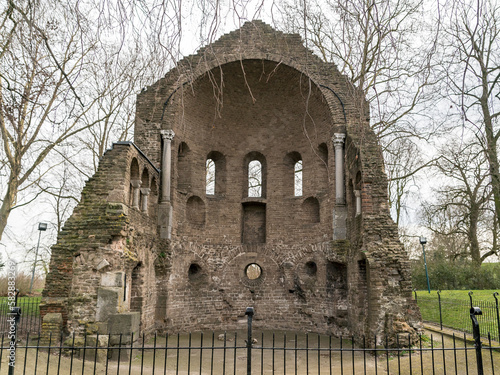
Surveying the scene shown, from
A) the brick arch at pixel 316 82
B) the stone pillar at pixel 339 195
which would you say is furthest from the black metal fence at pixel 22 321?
the stone pillar at pixel 339 195

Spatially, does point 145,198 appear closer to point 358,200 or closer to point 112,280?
point 112,280

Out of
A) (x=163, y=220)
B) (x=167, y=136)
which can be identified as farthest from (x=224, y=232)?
(x=167, y=136)

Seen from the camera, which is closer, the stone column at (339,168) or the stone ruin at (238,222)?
the stone ruin at (238,222)

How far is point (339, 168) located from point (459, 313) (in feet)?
19.4

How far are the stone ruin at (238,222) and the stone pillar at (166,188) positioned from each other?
35 millimetres

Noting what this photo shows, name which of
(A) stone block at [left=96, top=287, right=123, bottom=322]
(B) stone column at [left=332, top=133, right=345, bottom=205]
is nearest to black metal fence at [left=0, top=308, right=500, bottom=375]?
(A) stone block at [left=96, top=287, right=123, bottom=322]

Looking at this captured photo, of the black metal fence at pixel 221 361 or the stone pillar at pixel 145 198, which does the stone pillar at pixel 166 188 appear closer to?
the stone pillar at pixel 145 198

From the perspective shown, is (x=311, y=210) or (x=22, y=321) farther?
(x=311, y=210)

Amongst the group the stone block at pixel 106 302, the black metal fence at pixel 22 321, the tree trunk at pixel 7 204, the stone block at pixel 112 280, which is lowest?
the black metal fence at pixel 22 321

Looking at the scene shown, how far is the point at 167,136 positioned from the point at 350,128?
595 cm

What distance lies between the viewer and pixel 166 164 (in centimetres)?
1434

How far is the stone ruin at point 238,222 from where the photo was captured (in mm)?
10547

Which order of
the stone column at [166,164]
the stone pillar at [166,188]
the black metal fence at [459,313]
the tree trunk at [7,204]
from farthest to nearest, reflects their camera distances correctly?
the stone column at [166,164]
the stone pillar at [166,188]
the tree trunk at [7,204]
the black metal fence at [459,313]

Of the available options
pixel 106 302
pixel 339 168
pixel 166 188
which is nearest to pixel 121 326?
pixel 106 302
